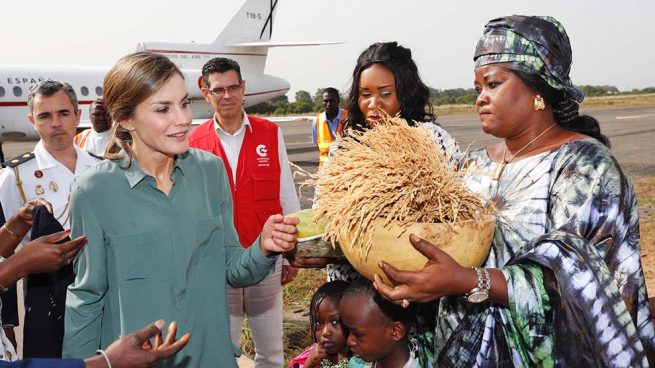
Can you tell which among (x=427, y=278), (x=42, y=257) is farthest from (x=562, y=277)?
(x=42, y=257)

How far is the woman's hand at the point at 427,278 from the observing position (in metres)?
1.52

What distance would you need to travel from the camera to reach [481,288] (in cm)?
164

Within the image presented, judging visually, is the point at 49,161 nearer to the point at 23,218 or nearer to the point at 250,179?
the point at 23,218

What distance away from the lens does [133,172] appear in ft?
7.07

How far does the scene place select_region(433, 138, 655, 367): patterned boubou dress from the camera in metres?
1.71

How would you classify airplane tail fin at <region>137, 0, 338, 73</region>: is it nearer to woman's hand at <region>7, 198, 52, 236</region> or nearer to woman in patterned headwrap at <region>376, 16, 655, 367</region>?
woman's hand at <region>7, 198, 52, 236</region>

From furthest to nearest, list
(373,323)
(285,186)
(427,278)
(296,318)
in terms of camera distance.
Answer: (296,318), (285,186), (373,323), (427,278)

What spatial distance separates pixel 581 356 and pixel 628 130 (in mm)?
24323

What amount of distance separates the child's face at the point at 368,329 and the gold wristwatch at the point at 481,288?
2.62 ft

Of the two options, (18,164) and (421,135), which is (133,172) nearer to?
(421,135)

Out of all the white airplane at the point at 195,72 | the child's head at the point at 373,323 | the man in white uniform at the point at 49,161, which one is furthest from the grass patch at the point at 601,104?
the child's head at the point at 373,323

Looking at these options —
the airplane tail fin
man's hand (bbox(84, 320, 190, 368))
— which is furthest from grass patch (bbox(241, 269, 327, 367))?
the airplane tail fin

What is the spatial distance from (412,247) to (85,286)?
4.07ft

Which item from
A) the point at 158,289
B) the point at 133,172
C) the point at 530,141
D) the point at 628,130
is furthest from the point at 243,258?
the point at 628,130
